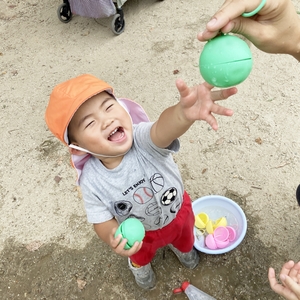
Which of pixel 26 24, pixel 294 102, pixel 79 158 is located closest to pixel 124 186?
pixel 79 158

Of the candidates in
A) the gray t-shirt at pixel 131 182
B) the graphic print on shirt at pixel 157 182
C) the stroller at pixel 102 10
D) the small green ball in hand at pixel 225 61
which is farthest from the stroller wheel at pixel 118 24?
the small green ball in hand at pixel 225 61

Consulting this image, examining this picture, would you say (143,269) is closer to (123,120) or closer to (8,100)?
(123,120)

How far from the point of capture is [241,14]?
3.58 ft

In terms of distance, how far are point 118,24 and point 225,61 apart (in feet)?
8.98

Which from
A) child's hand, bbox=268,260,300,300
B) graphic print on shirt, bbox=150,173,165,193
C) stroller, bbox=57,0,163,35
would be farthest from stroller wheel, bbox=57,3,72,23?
child's hand, bbox=268,260,300,300

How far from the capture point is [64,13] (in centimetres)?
394

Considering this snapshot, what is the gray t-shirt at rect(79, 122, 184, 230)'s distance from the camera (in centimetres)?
151

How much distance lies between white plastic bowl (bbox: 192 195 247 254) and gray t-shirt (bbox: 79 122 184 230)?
0.64 meters

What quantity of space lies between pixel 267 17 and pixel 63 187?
1822mm

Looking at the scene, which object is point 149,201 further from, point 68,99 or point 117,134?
point 68,99

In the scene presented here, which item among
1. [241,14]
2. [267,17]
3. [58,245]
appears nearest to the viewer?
[241,14]

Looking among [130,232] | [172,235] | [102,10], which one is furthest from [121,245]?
[102,10]

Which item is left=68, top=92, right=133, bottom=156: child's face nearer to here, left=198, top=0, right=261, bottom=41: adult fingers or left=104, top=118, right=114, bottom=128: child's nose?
left=104, top=118, right=114, bottom=128: child's nose

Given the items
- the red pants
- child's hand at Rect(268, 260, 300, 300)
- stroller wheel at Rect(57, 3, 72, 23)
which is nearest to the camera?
child's hand at Rect(268, 260, 300, 300)
